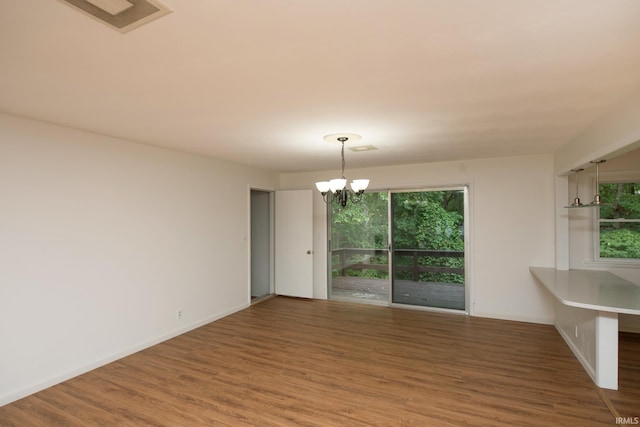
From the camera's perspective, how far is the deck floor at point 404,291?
5336mm

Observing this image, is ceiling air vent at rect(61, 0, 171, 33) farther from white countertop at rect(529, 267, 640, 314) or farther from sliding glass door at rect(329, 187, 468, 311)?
sliding glass door at rect(329, 187, 468, 311)

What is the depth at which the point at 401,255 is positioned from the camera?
18.5 feet

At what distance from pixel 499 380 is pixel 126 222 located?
413cm

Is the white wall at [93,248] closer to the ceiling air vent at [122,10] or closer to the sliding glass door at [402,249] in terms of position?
the ceiling air vent at [122,10]

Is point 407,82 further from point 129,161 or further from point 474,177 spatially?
point 474,177

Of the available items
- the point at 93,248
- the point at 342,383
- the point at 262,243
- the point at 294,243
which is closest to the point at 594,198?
the point at 342,383

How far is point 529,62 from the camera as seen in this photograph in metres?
1.82

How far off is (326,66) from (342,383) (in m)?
2.66

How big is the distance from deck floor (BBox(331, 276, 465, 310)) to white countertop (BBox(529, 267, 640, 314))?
1240mm

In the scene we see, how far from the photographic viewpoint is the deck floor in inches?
210

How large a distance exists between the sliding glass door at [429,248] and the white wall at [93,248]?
2.97 meters

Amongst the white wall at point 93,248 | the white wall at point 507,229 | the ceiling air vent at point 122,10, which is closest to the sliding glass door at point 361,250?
the white wall at point 507,229

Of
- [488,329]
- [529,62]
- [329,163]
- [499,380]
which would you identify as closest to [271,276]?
[329,163]

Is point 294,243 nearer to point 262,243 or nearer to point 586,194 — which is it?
point 262,243
